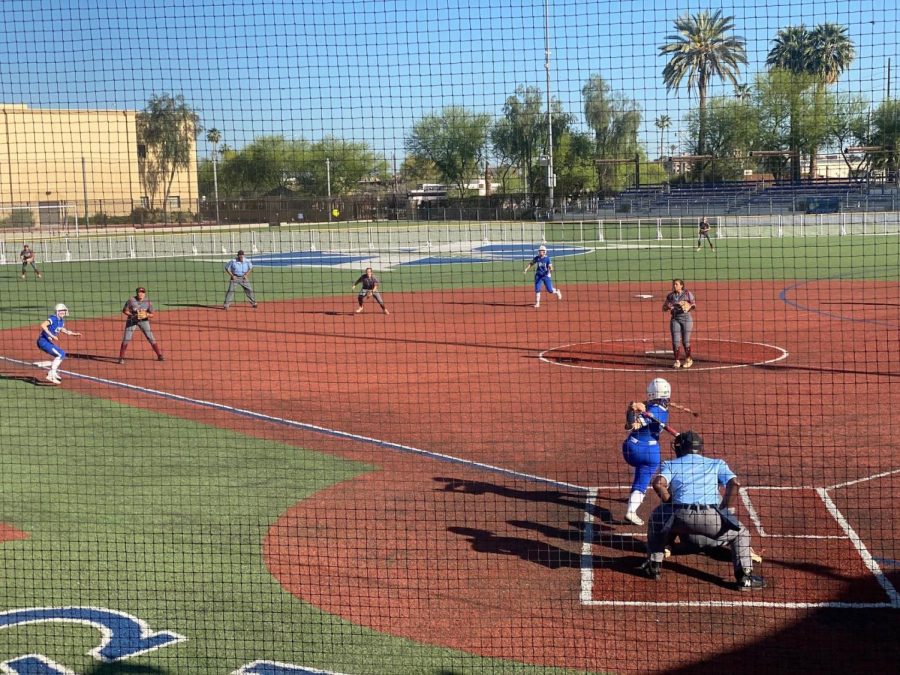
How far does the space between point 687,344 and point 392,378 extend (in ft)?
17.7

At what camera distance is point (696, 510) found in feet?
28.0

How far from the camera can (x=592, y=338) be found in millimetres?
22922

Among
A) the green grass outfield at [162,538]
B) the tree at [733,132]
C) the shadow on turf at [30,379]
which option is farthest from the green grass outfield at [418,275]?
the green grass outfield at [162,538]

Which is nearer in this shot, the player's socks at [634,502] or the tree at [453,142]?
the player's socks at [634,502]

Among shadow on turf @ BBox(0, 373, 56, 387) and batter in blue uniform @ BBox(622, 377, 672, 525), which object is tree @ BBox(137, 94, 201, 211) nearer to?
shadow on turf @ BBox(0, 373, 56, 387)

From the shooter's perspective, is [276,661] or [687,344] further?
[687,344]

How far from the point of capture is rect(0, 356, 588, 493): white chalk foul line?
12.0m

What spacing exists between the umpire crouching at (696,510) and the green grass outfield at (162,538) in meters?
1.93

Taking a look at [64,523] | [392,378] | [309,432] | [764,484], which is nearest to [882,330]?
[392,378]

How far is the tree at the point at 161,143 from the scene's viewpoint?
1118 inches

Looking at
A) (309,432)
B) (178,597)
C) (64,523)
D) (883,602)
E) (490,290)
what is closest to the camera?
(883,602)

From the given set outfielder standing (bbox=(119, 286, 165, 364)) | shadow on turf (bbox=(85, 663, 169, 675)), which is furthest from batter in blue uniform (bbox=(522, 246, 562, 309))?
shadow on turf (bbox=(85, 663, 169, 675))

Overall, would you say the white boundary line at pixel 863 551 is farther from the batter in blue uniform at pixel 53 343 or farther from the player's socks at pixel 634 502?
the batter in blue uniform at pixel 53 343

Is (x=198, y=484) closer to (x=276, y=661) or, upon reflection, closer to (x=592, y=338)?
(x=276, y=661)
